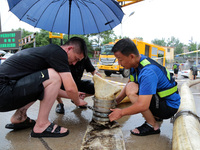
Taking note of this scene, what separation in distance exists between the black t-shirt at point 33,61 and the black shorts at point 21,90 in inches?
3.4

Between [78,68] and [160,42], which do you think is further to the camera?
[160,42]

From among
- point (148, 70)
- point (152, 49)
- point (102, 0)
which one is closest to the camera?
point (148, 70)

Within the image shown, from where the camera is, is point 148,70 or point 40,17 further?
point 40,17

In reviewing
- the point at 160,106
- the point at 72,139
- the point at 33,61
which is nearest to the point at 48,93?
the point at 33,61

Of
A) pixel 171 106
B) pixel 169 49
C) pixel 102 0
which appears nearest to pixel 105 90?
pixel 171 106

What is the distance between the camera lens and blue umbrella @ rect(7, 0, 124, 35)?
2475 millimetres

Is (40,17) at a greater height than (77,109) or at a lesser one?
greater

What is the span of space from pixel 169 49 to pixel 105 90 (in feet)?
204

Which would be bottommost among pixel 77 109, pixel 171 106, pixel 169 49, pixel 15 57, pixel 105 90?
pixel 77 109

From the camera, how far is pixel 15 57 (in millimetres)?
1711

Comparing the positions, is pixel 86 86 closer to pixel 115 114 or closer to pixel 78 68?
pixel 78 68

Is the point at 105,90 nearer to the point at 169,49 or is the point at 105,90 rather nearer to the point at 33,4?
the point at 33,4

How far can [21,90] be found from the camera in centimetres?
161

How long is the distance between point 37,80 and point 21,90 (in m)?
0.18
